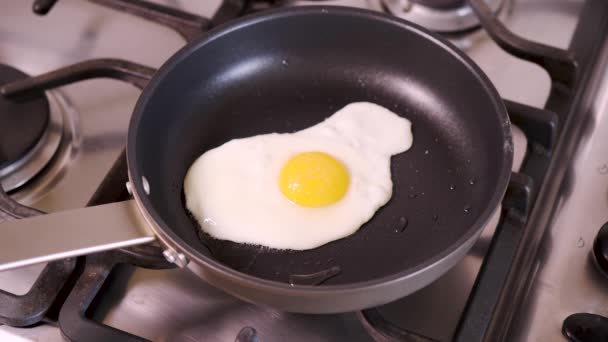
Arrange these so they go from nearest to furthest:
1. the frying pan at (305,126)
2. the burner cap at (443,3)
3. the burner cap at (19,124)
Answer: the frying pan at (305,126) < the burner cap at (19,124) < the burner cap at (443,3)

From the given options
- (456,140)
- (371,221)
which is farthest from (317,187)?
(456,140)

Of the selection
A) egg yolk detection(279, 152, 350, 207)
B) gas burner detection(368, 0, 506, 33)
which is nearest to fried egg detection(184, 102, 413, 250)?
egg yolk detection(279, 152, 350, 207)

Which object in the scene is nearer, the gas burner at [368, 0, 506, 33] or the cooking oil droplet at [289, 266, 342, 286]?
the cooking oil droplet at [289, 266, 342, 286]

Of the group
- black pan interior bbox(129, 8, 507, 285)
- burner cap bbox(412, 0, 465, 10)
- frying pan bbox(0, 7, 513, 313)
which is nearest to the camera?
frying pan bbox(0, 7, 513, 313)

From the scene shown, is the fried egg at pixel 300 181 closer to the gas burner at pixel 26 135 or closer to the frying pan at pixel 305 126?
the frying pan at pixel 305 126

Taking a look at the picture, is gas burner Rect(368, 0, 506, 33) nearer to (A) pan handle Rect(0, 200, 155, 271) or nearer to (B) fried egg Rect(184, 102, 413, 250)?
(B) fried egg Rect(184, 102, 413, 250)

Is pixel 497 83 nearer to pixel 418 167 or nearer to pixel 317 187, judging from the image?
pixel 418 167

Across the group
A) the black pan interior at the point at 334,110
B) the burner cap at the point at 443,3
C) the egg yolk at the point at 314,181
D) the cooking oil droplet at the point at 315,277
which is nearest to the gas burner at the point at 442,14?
the burner cap at the point at 443,3
